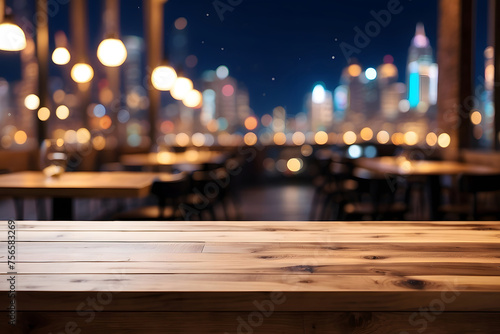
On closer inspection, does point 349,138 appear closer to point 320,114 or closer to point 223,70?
point 320,114

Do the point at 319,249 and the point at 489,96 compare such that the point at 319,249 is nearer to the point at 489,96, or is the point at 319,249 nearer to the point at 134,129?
the point at 489,96

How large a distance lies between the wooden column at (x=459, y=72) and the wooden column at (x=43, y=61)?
17.5 ft

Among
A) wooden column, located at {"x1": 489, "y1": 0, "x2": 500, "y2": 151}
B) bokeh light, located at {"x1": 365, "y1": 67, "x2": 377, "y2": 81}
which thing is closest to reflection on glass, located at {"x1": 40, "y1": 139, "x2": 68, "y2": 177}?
wooden column, located at {"x1": 489, "y1": 0, "x2": 500, "y2": 151}

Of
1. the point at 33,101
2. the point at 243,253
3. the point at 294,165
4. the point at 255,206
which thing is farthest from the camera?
the point at 294,165

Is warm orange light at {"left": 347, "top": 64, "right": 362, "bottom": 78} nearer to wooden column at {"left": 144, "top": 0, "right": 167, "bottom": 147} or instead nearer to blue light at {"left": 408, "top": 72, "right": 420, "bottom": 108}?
blue light at {"left": 408, "top": 72, "right": 420, "bottom": 108}

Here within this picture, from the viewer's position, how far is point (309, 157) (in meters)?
10.5

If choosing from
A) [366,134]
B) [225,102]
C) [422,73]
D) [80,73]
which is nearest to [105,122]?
[225,102]

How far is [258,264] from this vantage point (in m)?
1.11

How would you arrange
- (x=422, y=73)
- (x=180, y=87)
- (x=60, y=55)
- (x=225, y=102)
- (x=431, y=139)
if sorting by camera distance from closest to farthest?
1. (x=422, y=73)
2. (x=60, y=55)
3. (x=180, y=87)
4. (x=431, y=139)
5. (x=225, y=102)

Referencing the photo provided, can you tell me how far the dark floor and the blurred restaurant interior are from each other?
0.05 meters

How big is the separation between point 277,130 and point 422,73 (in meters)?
7.66

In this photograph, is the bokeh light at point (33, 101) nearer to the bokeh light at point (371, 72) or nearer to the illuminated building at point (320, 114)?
the bokeh light at point (371, 72)

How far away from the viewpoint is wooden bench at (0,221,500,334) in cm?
93

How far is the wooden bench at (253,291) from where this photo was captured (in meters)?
0.93
